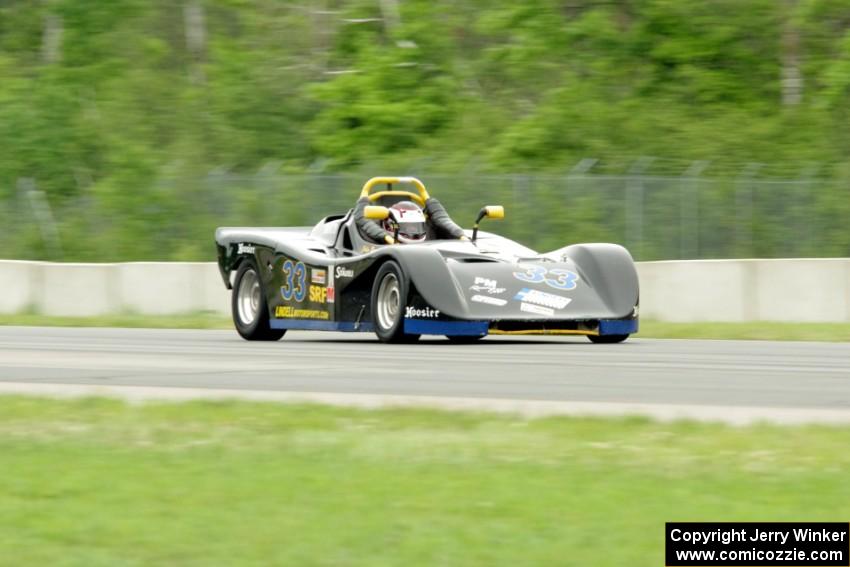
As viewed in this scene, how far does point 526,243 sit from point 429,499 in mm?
19450

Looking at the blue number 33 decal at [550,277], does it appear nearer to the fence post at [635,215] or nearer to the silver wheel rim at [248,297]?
the silver wheel rim at [248,297]

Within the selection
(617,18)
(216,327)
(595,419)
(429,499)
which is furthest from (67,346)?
(617,18)

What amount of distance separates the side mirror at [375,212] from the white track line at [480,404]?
5636 millimetres

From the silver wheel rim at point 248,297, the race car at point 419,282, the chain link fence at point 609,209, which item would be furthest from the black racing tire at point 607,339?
the chain link fence at point 609,209

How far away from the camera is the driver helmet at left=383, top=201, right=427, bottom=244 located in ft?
55.5

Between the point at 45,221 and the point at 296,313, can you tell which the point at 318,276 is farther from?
the point at 45,221

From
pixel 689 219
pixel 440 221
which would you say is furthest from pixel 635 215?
pixel 440 221

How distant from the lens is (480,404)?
9469mm

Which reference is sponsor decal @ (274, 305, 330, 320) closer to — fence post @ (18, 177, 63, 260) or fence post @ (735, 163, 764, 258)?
fence post @ (735, 163, 764, 258)

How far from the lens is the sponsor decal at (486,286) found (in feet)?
48.8

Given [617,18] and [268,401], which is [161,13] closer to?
[617,18]

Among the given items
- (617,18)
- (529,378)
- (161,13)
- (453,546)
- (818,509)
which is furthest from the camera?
(161,13)

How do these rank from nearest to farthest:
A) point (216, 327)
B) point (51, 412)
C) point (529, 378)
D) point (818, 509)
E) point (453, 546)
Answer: point (453, 546)
point (818, 509)
point (51, 412)
point (529, 378)
point (216, 327)

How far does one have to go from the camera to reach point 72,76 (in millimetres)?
42031
